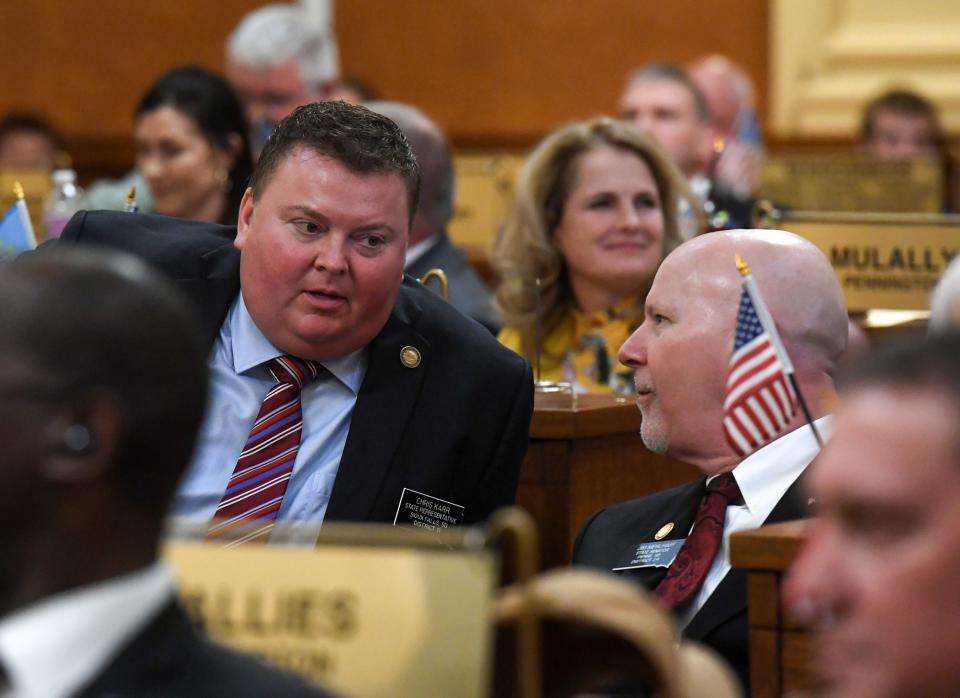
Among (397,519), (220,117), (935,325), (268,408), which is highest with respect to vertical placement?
(220,117)

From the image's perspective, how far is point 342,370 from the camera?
3346 millimetres

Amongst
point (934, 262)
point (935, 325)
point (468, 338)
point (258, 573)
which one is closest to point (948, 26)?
point (934, 262)

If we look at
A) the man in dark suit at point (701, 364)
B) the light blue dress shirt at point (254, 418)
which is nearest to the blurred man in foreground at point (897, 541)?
the man in dark suit at point (701, 364)

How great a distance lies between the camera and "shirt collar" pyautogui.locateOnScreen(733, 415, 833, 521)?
2975 millimetres

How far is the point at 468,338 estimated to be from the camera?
339 cm

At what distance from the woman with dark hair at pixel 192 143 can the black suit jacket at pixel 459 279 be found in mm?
811

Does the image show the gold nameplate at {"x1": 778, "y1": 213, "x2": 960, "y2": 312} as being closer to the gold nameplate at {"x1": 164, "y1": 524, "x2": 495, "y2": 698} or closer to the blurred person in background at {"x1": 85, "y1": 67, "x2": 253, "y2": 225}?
the blurred person in background at {"x1": 85, "y1": 67, "x2": 253, "y2": 225}

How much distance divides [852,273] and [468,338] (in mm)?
1831

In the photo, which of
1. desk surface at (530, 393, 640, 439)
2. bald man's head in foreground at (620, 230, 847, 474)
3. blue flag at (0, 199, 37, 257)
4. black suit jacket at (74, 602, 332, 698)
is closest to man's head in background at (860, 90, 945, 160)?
desk surface at (530, 393, 640, 439)

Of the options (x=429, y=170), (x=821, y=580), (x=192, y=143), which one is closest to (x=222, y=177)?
(x=192, y=143)

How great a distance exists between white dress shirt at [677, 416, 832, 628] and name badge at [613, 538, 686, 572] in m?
0.11

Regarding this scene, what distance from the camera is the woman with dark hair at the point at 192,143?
19.4ft

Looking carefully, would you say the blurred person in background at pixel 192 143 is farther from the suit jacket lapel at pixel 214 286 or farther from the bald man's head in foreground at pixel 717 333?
the bald man's head in foreground at pixel 717 333

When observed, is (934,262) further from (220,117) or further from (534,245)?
(220,117)
